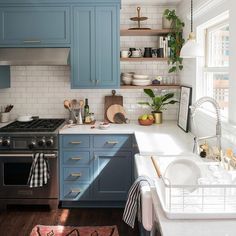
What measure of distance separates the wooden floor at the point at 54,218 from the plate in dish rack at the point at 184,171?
1684 millimetres

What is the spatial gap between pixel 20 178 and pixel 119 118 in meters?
1.41

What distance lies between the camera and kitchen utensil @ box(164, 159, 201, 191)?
2.24 metres

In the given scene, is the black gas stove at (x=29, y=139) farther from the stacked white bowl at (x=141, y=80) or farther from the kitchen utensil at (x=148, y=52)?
the kitchen utensil at (x=148, y=52)

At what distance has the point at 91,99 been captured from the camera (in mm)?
5074

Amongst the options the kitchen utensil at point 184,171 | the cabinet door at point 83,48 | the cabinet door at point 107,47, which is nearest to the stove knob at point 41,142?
the cabinet door at point 83,48

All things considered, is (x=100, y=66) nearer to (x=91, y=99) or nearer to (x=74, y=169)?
(x=91, y=99)

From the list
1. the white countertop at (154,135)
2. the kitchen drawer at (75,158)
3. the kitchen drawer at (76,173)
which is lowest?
the kitchen drawer at (76,173)

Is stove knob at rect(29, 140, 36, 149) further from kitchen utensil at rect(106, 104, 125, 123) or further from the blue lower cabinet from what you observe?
kitchen utensil at rect(106, 104, 125, 123)

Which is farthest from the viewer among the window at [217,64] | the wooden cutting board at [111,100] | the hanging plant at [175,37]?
the wooden cutting board at [111,100]

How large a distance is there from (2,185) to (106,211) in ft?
3.90

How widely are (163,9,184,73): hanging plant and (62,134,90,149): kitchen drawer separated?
4.73ft

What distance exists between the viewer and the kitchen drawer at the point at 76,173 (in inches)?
174

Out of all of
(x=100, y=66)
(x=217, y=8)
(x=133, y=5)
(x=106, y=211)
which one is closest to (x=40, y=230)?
(x=106, y=211)

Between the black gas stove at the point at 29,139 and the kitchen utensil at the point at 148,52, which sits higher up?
the kitchen utensil at the point at 148,52
